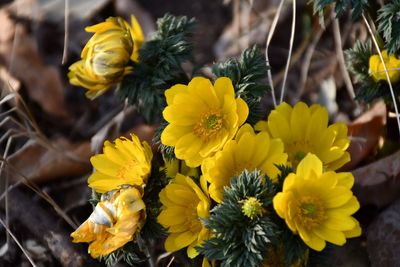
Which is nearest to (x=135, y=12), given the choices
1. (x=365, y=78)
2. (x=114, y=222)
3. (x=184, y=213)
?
(x=365, y=78)

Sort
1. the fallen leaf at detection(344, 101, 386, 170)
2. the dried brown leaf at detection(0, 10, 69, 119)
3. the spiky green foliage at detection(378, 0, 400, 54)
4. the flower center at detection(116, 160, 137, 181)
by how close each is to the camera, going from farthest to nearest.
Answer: the dried brown leaf at detection(0, 10, 69, 119) < the fallen leaf at detection(344, 101, 386, 170) < the spiky green foliage at detection(378, 0, 400, 54) < the flower center at detection(116, 160, 137, 181)

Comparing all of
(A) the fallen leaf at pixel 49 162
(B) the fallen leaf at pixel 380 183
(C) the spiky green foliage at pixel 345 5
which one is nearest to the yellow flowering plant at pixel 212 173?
(C) the spiky green foliage at pixel 345 5

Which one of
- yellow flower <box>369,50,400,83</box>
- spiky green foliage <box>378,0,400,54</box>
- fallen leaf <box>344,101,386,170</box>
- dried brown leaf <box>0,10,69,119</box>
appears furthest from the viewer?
dried brown leaf <box>0,10,69,119</box>

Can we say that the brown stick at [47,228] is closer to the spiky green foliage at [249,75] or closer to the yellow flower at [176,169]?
the yellow flower at [176,169]

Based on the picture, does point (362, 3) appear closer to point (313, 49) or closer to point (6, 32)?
point (313, 49)

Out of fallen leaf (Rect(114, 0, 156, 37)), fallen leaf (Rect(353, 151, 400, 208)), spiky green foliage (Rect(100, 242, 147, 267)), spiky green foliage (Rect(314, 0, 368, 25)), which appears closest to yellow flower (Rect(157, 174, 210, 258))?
spiky green foliage (Rect(100, 242, 147, 267))

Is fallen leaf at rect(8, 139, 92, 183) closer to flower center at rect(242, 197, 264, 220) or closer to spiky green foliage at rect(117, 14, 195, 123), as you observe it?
spiky green foliage at rect(117, 14, 195, 123)

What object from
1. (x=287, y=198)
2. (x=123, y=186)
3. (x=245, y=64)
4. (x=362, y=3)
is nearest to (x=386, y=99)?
(x=362, y=3)
